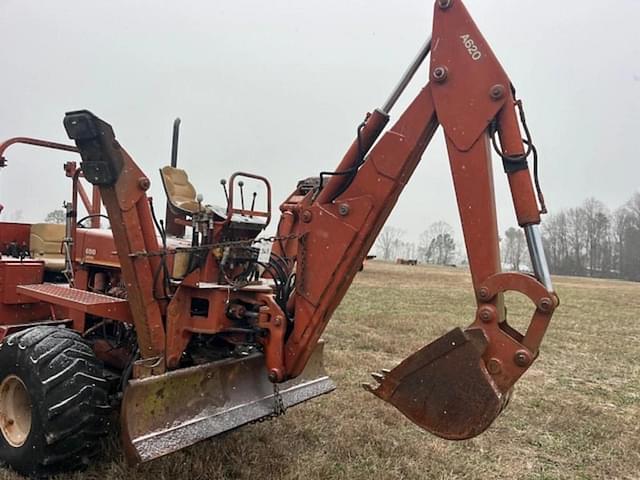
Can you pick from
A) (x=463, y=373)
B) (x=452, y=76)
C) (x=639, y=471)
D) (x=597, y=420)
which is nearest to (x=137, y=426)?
(x=463, y=373)

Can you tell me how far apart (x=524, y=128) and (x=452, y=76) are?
48cm

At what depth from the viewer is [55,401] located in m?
3.21

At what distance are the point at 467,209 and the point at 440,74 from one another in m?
0.74

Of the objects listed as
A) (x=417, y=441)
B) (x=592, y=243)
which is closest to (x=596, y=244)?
(x=592, y=243)

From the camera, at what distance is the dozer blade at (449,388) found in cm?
262

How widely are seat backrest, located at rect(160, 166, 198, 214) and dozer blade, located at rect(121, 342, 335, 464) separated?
112cm

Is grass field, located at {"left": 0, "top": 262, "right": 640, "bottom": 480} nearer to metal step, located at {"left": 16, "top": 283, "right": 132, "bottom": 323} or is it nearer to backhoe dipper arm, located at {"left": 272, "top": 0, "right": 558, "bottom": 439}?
metal step, located at {"left": 16, "top": 283, "right": 132, "bottom": 323}

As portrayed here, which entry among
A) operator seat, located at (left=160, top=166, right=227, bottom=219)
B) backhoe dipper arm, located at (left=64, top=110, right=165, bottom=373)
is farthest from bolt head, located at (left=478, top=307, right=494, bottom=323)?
backhoe dipper arm, located at (left=64, top=110, right=165, bottom=373)

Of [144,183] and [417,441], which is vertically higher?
[144,183]

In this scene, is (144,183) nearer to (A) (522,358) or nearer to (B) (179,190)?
(B) (179,190)

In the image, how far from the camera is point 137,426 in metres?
3.00

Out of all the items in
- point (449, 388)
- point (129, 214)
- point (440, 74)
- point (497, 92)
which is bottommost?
point (449, 388)

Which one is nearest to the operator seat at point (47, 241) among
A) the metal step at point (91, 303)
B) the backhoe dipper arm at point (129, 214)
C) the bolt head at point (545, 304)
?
the metal step at point (91, 303)

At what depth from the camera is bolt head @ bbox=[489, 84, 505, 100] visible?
8.80 feet
